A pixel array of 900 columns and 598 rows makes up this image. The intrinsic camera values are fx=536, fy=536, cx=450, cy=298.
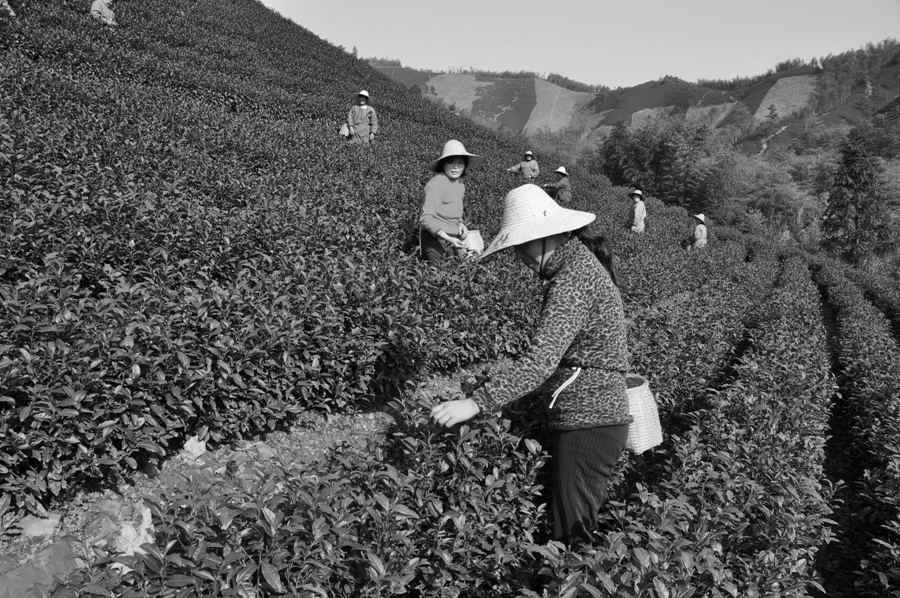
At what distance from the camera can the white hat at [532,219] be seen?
2246 millimetres

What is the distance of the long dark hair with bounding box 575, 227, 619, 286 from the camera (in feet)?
7.69

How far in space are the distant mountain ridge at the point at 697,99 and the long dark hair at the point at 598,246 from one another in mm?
98501

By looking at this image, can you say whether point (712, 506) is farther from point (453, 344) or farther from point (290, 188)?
point (290, 188)

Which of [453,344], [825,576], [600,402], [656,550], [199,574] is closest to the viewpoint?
[199,574]

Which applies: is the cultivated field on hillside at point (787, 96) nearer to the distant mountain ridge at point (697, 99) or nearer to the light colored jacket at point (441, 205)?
the distant mountain ridge at point (697, 99)

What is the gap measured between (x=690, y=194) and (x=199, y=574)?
44211 mm

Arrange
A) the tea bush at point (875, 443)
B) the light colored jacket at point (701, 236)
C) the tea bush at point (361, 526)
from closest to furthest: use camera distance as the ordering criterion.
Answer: the tea bush at point (361, 526) < the tea bush at point (875, 443) < the light colored jacket at point (701, 236)

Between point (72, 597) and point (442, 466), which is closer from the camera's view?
point (72, 597)

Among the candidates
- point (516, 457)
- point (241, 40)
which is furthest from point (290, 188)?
point (241, 40)

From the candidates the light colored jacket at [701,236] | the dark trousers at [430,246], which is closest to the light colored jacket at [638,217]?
the light colored jacket at [701,236]

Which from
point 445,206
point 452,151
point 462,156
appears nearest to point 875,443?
point 445,206

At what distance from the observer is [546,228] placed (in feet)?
7.36

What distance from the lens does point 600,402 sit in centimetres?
232

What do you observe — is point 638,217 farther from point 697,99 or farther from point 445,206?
point 697,99
